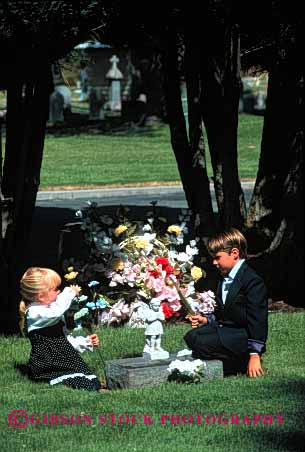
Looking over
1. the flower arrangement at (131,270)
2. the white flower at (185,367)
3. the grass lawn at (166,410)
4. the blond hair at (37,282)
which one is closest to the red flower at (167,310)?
the flower arrangement at (131,270)

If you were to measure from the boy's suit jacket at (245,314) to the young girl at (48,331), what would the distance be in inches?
34.3

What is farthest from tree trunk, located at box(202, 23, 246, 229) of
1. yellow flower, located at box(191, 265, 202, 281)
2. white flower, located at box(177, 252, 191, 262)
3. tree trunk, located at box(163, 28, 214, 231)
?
yellow flower, located at box(191, 265, 202, 281)

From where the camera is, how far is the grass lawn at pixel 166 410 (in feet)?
18.8

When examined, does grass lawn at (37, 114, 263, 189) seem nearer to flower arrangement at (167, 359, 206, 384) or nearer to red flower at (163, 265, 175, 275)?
red flower at (163, 265, 175, 275)

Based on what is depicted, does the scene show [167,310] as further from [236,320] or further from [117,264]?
[236,320]

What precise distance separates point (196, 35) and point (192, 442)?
5159mm

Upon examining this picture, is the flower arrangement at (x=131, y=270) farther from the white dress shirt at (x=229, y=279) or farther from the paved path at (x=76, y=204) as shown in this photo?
the paved path at (x=76, y=204)

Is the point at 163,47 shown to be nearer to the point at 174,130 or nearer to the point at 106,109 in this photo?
the point at 174,130

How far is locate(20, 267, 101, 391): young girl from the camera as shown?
7.34 metres

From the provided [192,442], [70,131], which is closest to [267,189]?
[192,442]

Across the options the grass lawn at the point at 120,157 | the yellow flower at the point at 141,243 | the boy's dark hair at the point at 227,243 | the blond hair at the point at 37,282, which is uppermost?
the boy's dark hair at the point at 227,243

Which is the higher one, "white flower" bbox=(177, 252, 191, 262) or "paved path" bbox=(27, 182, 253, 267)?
"white flower" bbox=(177, 252, 191, 262)

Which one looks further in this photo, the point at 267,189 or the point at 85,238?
the point at 267,189

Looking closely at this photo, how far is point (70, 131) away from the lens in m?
36.8
